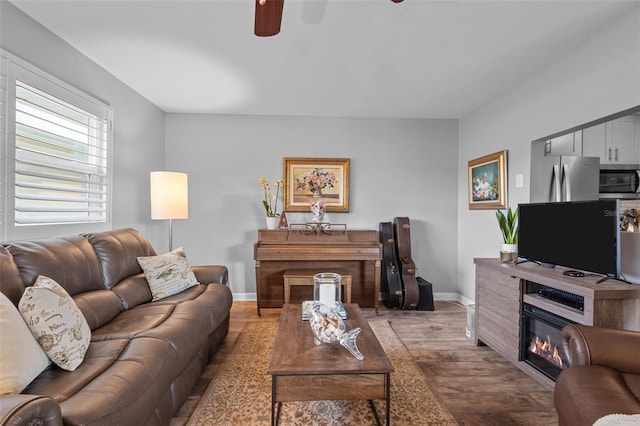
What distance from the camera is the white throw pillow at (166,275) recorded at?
237 cm

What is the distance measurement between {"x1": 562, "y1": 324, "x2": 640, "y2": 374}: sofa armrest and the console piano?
209cm

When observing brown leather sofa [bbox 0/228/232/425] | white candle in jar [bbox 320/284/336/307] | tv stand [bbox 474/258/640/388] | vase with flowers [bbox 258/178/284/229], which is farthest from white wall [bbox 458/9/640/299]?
brown leather sofa [bbox 0/228/232/425]

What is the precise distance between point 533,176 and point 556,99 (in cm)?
65

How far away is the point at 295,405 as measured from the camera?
180 centimetres

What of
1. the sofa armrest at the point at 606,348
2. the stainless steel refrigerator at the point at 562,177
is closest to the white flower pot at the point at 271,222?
the stainless steel refrigerator at the point at 562,177

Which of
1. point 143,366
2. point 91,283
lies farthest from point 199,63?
point 143,366

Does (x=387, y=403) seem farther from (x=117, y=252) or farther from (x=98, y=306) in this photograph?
(x=117, y=252)

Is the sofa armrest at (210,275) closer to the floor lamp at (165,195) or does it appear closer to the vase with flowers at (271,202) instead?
the floor lamp at (165,195)

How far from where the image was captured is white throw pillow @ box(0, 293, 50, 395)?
1.10 meters

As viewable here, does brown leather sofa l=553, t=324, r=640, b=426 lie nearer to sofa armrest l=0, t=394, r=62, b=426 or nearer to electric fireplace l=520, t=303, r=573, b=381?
electric fireplace l=520, t=303, r=573, b=381

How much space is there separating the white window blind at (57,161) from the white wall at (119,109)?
0.20 m

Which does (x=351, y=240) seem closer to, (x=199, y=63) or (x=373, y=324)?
(x=373, y=324)

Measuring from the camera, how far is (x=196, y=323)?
Result: 6.26 feet

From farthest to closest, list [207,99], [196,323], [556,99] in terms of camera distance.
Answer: [207,99], [556,99], [196,323]
